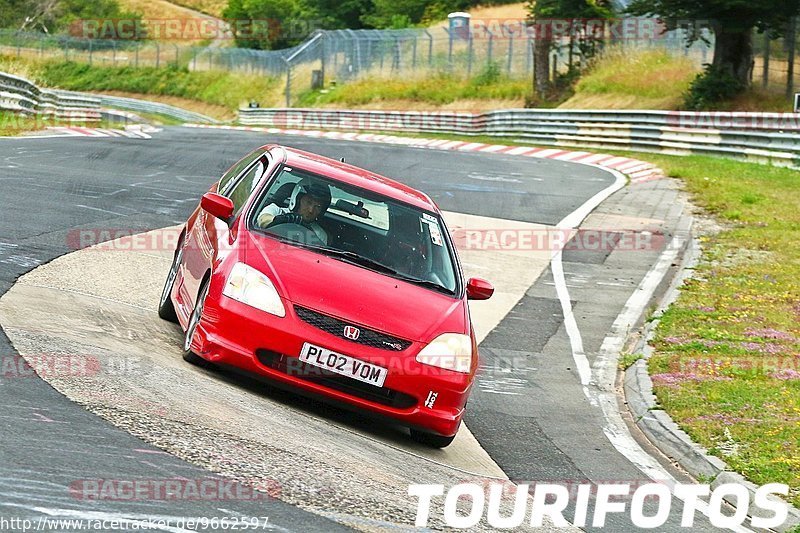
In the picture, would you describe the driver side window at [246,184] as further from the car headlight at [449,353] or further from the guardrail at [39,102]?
the guardrail at [39,102]

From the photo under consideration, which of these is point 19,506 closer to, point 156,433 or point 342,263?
point 156,433

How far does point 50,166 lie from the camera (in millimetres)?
18422

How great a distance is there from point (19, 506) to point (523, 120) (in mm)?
36001

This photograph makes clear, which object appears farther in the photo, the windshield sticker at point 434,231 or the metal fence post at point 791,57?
the metal fence post at point 791,57

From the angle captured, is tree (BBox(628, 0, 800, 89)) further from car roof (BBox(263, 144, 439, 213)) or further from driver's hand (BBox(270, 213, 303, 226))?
driver's hand (BBox(270, 213, 303, 226))

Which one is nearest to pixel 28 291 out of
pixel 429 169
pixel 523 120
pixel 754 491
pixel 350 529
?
Result: pixel 350 529

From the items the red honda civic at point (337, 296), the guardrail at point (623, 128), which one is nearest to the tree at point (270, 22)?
the guardrail at point (623, 128)

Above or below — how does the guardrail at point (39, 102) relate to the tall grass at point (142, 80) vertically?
above

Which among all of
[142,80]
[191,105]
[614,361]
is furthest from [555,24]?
[142,80]

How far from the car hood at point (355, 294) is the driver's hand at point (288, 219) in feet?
0.86

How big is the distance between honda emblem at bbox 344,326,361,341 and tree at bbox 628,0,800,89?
28.0 metres

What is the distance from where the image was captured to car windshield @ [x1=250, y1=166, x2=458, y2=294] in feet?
27.0

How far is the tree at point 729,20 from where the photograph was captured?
32.8 metres

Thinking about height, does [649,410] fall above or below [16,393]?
below
